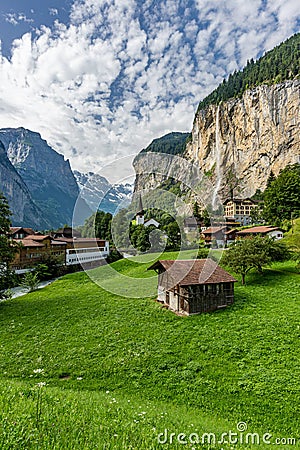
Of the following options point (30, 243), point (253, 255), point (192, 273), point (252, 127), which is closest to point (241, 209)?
point (252, 127)

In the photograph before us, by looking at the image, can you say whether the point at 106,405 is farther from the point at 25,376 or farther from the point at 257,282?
the point at 257,282

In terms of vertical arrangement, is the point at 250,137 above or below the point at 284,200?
above

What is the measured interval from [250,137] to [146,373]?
146 metres

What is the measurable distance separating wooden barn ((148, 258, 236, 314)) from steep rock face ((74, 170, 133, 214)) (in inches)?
409

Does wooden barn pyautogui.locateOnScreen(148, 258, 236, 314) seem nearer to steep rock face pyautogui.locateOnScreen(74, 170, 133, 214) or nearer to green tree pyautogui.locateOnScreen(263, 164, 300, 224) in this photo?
steep rock face pyautogui.locateOnScreen(74, 170, 133, 214)

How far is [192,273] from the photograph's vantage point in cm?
2102

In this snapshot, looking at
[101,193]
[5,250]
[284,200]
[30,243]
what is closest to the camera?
[101,193]

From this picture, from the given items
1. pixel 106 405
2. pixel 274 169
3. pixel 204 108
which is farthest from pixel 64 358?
pixel 204 108

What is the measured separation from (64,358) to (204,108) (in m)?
184

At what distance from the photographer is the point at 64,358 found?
13.6m

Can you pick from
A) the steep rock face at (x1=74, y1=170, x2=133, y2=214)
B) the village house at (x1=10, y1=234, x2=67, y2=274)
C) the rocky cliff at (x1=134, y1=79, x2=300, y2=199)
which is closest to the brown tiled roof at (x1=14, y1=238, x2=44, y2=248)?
the village house at (x1=10, y1=234, x2=67, y2=274)

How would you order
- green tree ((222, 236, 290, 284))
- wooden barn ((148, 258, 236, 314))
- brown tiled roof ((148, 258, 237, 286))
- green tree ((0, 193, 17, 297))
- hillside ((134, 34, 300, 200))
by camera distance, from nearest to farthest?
wooden barn ((148, 258, 236, 314))
brown tiled roof ((148, 258, 237, 286))
green tree ((0, 193, 17, 297))
green tree ((222, 236, 290, 284))
hillside ((134, 34, 300, 200))

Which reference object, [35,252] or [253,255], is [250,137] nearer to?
[35,252]

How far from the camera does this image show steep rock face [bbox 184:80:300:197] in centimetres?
12162
